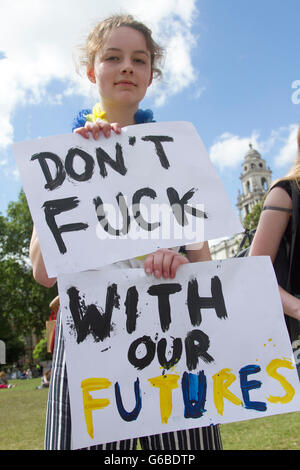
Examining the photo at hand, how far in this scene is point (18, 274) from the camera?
3516cm

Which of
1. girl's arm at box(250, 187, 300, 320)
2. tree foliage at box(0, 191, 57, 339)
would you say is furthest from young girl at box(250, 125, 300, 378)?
tree foliage at box(0, 191, 57, 339)

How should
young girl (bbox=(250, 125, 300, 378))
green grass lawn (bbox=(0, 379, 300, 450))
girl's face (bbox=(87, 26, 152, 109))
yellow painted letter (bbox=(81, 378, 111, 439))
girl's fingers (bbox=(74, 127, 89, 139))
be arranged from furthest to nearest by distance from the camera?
green grass lawn (bbox=(0, 379, 300, 450)), young girl (bbox=(250, 125, 300, 378)), girl's face (bbox=(87, 26, 152, 109)), girl's fingers (bbox=(74, 127, 89, 139)), yellow painted letter (bbox=(81, 378, 111, 439))

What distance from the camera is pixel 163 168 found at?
1377 millimetres

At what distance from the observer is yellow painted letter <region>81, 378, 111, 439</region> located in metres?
1.13

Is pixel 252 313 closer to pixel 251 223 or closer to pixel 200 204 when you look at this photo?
pixel 200 204

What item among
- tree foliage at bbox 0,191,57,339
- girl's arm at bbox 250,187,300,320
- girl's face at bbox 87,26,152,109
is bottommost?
girl's arm at bbox 250,187,300,320

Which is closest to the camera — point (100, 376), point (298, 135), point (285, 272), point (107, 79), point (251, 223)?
point (100, 376)

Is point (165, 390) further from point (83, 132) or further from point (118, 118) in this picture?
point (118, 118)

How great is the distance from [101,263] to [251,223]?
A: 113 feet

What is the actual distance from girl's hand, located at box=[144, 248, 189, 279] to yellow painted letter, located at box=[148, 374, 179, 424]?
0.29 meters

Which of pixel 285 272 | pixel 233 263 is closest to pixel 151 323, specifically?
pixel 233 263

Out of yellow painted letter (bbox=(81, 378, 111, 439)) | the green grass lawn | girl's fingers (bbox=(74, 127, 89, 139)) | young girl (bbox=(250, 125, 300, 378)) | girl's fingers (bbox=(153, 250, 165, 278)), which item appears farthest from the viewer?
the green grass lawn

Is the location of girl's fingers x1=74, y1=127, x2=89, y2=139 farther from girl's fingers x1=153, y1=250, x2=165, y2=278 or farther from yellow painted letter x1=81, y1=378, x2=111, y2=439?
yellow painted letter x1=81, y1=378, x2=111, y2=439
